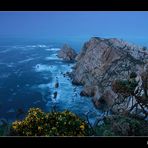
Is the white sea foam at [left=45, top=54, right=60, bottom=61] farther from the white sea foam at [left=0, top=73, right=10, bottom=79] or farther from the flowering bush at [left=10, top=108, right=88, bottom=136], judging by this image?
the flowering bush at [left=10, top=108, right=88, bottom=136]

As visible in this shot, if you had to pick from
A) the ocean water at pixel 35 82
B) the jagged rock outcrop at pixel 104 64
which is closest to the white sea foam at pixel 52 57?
the ocean water at pixel 35 82

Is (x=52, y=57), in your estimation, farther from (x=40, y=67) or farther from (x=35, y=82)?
(x=35, y=82)

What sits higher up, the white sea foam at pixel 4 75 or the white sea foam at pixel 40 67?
the white sea foam at pixel 40 67

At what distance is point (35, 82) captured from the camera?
444 centimetres

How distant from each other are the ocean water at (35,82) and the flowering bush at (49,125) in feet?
0.20

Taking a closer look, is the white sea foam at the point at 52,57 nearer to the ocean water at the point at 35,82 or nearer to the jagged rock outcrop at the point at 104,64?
the ocean water at the point at 35,82

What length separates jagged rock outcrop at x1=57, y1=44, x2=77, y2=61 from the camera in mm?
4402

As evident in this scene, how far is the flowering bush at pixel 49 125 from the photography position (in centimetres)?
424

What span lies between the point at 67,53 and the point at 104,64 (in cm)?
40
